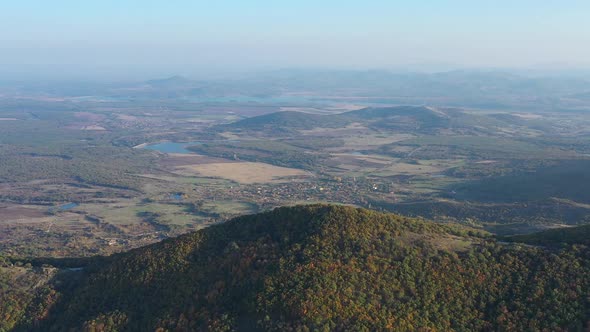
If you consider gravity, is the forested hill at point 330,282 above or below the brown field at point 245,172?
above

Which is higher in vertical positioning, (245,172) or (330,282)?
(330,282)

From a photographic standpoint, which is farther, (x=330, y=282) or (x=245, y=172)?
(x=245, y=172)

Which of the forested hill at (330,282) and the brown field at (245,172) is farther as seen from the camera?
the brown field at (245,172)

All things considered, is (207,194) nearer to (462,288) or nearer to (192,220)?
(192,220)

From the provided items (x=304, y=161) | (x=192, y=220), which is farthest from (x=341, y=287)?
(x=304, y=161)
